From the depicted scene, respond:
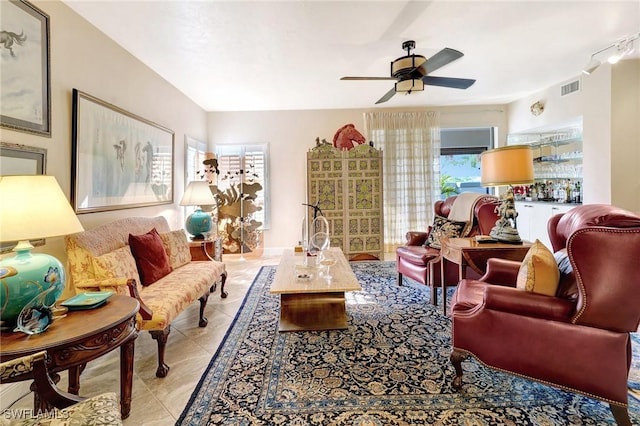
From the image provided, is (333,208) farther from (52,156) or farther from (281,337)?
(52,156)

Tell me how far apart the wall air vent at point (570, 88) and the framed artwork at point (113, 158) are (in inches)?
221

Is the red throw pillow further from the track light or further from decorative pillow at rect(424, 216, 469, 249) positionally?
the track light

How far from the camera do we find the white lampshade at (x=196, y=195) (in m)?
3.84

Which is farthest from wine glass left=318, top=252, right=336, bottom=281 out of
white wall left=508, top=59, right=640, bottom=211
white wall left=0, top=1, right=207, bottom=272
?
white wall left=508, top=59, right=640, bottom=211

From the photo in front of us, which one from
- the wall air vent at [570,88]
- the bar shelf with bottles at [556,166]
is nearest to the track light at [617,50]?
the wall air vent at [570,88]

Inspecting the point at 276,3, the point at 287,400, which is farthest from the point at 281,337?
the point at 276,3

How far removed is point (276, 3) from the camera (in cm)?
240

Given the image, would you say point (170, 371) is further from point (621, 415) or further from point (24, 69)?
point (621, 415)

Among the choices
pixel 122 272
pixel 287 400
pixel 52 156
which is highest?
pixel 52 156

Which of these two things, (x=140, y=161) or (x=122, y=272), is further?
(x=140, y=161)

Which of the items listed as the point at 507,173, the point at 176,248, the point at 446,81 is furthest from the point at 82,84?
the point at 507,173

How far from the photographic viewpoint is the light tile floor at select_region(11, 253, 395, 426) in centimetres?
171

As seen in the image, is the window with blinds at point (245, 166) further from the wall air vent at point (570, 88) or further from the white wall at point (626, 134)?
the white wall at point (626, 134)

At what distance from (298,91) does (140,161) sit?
7.94ft
